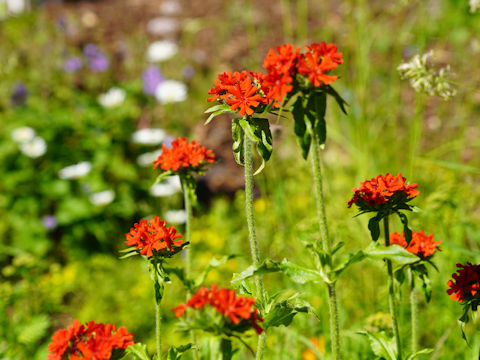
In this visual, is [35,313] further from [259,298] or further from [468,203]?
[468,203]

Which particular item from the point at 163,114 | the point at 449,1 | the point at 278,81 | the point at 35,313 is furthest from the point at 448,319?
the point at 449,1

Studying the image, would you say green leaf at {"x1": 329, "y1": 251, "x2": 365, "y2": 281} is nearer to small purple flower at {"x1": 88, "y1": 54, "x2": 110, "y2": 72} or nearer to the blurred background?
the blurred background

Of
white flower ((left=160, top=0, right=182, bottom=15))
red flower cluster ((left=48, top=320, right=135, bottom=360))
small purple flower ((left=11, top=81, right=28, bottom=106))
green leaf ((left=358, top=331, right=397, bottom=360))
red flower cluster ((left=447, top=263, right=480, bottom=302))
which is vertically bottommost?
green leaf ((left=358, top=331, right=397, bottom=360))

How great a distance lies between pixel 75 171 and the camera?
3389 millimetres

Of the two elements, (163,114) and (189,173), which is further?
(163,114)

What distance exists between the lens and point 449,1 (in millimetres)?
4480

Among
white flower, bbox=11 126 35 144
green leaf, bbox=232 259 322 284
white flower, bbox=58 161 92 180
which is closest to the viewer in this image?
green leaf, bbox=232 259 322 284

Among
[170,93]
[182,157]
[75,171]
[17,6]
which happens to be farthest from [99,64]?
[182,157]

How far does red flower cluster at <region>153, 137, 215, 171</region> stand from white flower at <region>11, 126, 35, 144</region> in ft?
7.82

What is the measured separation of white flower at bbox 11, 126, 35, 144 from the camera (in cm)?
348

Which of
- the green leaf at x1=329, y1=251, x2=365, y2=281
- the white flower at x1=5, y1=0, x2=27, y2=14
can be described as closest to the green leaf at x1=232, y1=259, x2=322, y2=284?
the green leaf at x1=329, y1=251, x2=365, y2=281

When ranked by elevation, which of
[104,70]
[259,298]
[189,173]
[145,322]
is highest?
[104,70]

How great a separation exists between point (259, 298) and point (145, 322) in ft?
5.04

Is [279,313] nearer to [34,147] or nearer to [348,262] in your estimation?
[348,262]
